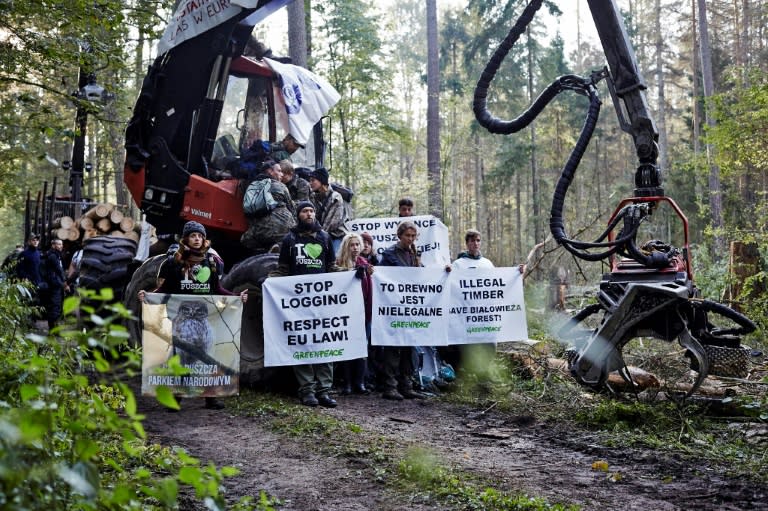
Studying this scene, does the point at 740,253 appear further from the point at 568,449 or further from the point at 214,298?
the point at 214,298

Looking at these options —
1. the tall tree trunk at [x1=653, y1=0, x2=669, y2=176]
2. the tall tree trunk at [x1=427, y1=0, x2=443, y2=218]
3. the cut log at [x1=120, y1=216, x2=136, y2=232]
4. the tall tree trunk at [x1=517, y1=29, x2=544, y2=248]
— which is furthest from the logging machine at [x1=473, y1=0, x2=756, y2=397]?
the tall tree trunk at [x1=653, y1=0, x2=669, y2=176]

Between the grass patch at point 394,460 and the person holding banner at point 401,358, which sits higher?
the person holding banner at point 401,358

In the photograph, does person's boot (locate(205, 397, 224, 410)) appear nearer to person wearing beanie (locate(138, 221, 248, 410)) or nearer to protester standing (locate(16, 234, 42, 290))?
person wearing beanie (locate(138, 221, 248, 410))

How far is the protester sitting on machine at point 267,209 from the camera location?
8359mm

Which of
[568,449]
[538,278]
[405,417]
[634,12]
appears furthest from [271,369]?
[634,12]

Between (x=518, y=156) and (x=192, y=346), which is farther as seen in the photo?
(x=518, y=156)

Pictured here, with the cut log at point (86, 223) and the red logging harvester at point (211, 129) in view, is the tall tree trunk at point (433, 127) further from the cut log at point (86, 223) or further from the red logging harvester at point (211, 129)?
the red logging harvester at point (211, 129)

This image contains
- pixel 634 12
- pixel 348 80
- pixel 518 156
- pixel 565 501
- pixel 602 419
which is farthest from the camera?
pixel 634 12

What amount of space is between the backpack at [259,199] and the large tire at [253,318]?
1.83 ft

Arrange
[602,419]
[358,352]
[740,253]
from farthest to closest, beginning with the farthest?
1. [740,253]
2. [358,352]
3. [602,419]

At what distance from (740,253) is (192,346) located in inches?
369

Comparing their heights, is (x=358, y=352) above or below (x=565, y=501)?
above

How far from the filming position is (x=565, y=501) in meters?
4.27

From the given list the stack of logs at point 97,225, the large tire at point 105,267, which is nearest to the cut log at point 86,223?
the stack of logs at point 97,225
